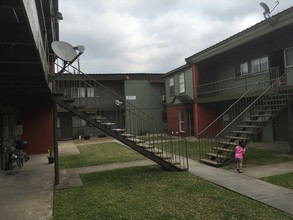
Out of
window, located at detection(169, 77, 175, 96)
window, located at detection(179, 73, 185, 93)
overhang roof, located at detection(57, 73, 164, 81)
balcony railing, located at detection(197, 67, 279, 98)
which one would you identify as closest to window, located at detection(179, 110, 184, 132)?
window, located at detection(179, 73, 185, 93)

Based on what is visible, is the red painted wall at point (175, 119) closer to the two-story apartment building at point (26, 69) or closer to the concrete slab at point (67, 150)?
the concrete slab at point (67, 150)

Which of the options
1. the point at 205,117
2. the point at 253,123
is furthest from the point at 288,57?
the point at 205,117

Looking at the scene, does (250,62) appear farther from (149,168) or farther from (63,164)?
(63,164)

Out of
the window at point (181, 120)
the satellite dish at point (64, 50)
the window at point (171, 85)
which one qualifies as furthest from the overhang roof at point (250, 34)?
the satellite dish at point (64, 50)

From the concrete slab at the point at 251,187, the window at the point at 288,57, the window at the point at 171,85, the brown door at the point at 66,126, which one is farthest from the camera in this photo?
the brown door at the point at 66,126

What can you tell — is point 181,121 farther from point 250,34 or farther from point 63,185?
point 63,185

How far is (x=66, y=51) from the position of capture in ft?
25.5

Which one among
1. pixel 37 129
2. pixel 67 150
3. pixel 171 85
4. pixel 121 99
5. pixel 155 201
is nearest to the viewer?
pixel 155 201

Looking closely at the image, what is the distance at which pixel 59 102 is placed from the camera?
8641 mm

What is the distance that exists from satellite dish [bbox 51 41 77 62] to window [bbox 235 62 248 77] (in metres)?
11.8

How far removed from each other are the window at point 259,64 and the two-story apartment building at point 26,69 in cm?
1050

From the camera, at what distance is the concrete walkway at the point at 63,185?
6.01 metres

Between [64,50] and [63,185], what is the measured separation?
12.2 ft

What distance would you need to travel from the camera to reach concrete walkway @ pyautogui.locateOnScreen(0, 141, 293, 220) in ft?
19.7
